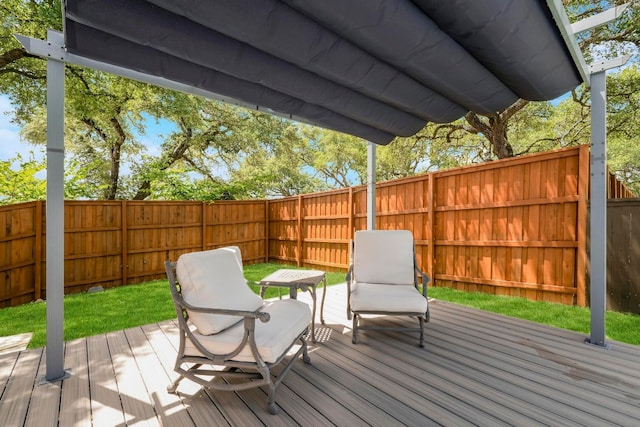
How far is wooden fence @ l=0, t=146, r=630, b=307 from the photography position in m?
4.11

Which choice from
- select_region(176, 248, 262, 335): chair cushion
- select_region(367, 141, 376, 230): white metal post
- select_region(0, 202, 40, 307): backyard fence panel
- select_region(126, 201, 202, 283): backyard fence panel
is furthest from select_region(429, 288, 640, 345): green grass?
select_region(0, 202, 40, 307): backyard fence panel

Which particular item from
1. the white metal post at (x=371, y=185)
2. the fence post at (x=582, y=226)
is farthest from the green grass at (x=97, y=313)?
the fence post at (x=582, y=226)

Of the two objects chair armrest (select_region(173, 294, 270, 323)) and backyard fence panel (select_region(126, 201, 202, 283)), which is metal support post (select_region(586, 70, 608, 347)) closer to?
chair armrest (select_region(173, 294, 270, 323))

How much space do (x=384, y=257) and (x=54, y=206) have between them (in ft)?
10.4

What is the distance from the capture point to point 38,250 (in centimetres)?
497

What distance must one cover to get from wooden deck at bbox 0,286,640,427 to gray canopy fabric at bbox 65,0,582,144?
7.24 ft

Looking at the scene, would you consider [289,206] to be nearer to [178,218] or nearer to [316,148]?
[178,218]

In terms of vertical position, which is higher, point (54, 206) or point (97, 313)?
point (54, 206)

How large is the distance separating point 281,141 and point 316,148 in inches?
169

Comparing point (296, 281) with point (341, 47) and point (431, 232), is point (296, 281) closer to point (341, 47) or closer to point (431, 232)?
point (341, 47)

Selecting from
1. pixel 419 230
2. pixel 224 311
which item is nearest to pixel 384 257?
pixel 419 230

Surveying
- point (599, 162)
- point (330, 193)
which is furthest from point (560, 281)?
point (330, 193)

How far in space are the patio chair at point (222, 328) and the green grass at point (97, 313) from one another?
76.1 inches

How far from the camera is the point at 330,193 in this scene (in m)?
7.21
